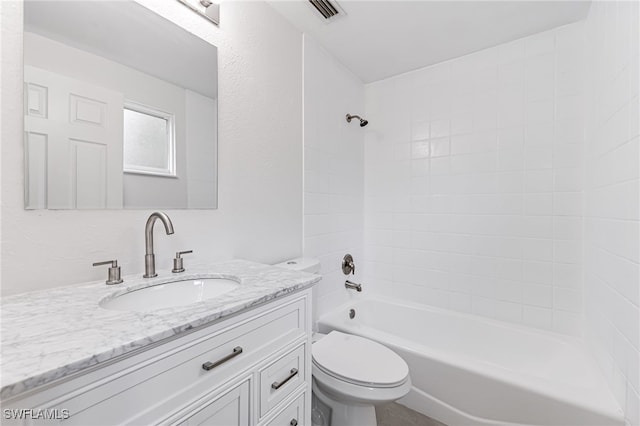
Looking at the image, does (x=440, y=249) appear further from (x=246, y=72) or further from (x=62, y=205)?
(x=62, y=205)

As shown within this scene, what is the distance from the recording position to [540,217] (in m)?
1.82

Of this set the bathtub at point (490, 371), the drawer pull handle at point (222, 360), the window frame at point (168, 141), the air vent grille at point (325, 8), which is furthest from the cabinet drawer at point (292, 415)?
the air vent grille at point (325, 8)

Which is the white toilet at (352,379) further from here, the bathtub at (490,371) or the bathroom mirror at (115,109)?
the bathroom mirror at (115,109)

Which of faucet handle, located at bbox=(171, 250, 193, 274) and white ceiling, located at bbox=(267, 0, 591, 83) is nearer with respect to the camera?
faucet handle, located at bbox=(171, 250, 193, 274)

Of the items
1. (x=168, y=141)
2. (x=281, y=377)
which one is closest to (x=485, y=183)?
(x=281, y=377)

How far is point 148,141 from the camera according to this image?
1084 millimetres

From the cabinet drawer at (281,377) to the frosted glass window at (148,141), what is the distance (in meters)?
0.85

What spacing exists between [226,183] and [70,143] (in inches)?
23.2

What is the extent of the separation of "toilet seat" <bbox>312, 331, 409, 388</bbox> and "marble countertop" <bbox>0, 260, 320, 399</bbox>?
59 centimetres

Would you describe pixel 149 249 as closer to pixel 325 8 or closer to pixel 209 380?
pixel 209 380

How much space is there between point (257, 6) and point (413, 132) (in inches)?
56.8

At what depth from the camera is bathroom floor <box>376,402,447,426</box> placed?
5.10 feet

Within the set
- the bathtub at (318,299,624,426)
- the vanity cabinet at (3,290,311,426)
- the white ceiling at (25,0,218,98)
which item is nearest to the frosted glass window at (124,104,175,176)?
the white ceiling at (25,0,218,98)

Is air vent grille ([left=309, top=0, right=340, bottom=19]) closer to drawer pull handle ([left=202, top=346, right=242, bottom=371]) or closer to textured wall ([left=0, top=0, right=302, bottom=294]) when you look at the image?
textured wall ([left=0, top=0, right=302, bottom=294])
